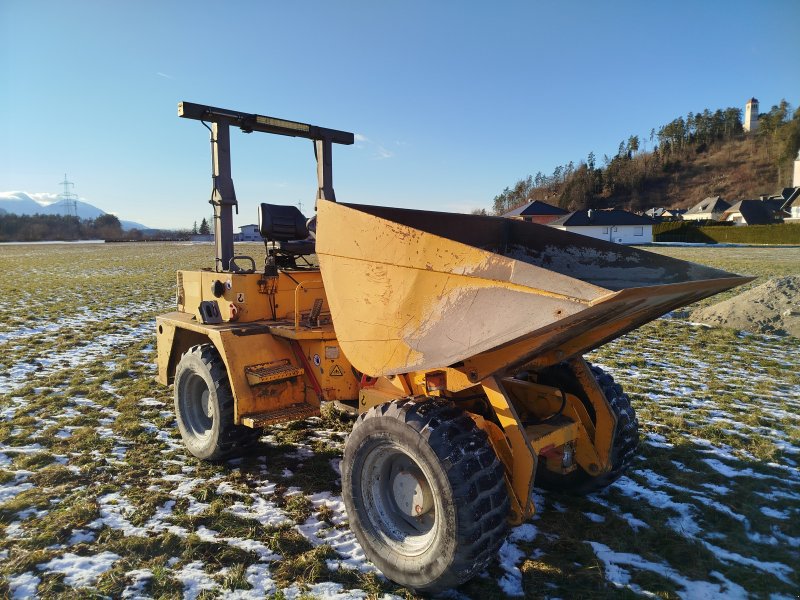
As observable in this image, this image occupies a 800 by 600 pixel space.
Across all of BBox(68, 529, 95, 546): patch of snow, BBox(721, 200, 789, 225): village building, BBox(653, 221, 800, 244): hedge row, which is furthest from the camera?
BBox(721, 200, 789, 225): village building

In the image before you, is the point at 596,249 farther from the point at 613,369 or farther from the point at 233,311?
the point at 613,369

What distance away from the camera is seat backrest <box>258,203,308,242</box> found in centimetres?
476

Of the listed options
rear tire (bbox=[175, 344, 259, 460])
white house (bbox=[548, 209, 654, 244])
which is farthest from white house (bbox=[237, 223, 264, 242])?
white house (bbox=[548, 209, 654, 244])

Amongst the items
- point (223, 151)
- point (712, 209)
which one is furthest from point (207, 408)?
point (712, 209)

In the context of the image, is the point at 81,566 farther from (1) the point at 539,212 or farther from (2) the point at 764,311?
(1) the point at 539,212

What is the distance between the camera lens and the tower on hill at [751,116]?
124 metres

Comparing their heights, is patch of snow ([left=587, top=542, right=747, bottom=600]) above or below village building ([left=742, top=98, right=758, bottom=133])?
below

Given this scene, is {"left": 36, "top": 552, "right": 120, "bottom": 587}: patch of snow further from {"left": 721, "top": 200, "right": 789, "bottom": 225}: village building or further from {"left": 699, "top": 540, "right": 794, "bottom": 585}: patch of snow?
{"left": 721, "top": 200, "right": 789, "bottom": 225}: village building

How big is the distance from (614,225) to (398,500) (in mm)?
67494

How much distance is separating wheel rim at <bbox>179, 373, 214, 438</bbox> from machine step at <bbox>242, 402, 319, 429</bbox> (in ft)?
2.92

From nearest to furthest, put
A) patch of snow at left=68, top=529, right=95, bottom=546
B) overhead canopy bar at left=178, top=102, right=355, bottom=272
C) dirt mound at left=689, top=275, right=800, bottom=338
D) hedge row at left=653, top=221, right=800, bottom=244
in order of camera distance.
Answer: patch of snow at left=68, top=529, right=95, bottom=546, overhead canopy bar at left=178, top=102, right=355, bottom=272, dirt mound at left=689, top=275, right=800, bottom=338, hedge row at left=653, top=221, right=800, bottom=244

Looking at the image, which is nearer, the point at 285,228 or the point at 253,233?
the point at 285,228

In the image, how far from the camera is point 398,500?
3.17m

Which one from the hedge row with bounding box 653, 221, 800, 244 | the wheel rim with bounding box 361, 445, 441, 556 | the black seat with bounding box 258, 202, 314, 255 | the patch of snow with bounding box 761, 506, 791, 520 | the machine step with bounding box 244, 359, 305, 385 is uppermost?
the hedge row with bounding box 653, 221, 800, 244
